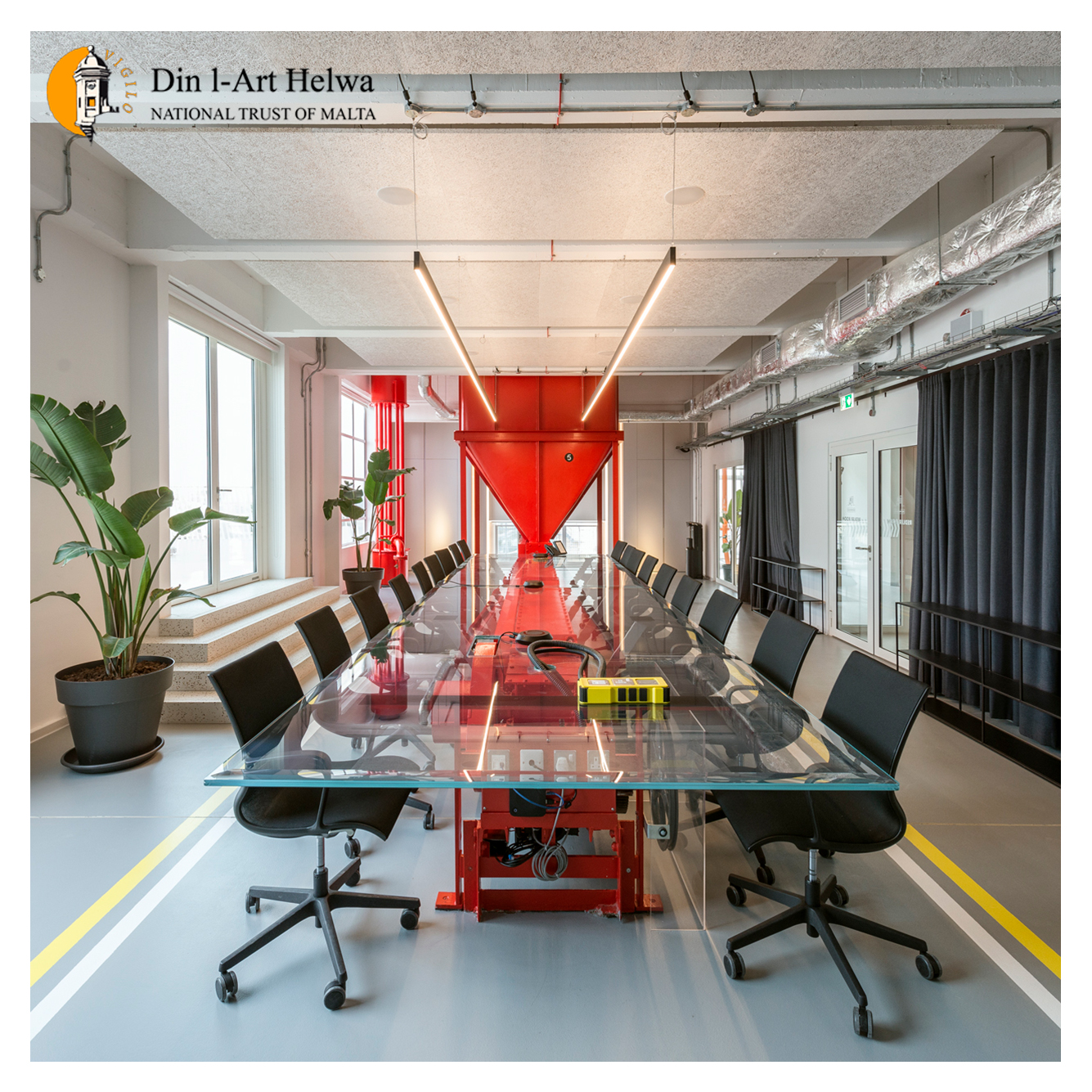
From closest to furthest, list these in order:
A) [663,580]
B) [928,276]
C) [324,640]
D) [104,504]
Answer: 1. [324,640]
2. [104,504]
3. [928,276]
4. [663,580]

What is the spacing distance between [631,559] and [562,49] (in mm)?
5325

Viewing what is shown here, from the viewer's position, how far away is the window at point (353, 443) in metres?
11.2

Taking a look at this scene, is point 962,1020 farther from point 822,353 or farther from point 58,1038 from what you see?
point 822,353

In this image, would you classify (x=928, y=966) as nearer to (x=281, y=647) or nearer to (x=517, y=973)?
(x=517, y=973)

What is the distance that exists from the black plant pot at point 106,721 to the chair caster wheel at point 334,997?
7.97ft

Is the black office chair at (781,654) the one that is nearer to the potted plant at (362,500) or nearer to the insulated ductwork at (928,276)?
the insulated ductwork at (928,276)

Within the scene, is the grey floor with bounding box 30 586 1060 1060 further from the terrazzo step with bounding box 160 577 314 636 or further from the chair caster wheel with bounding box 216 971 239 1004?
the terrazzo step with bounding box 160 577 314 636

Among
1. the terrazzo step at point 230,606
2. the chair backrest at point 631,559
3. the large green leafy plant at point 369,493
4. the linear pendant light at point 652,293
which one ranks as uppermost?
the linear pendant light at point 652,293

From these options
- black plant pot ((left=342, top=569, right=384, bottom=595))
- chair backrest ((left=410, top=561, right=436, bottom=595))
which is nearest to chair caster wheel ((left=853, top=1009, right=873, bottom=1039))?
chair backrest ((left=410, top=561, right=436, bottom=595))

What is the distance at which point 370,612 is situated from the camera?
3.82 metres

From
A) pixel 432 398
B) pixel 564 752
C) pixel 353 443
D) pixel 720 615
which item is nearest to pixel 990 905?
pixel 720 615

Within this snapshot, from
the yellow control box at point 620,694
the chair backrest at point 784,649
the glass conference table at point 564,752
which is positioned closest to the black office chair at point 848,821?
the glass conference table at point 564,752

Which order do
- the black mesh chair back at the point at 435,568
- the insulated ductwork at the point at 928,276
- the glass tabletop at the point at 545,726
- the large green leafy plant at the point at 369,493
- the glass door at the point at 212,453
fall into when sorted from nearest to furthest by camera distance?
the glass tabletop at the point at 545,726
the insulated ductwork at the point at 928,276
the glass door at the point at 212,453
the black mesh chair back at the point at 435,568
the large green leafy plant at the point at 369,493
